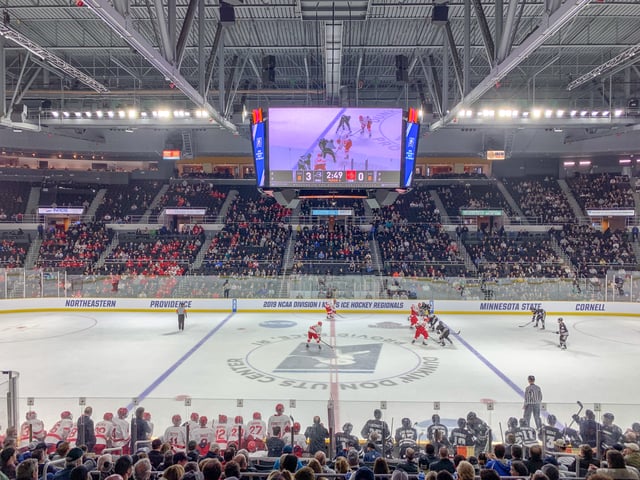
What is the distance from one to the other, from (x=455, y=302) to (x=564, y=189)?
19.3 m

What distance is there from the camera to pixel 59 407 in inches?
296

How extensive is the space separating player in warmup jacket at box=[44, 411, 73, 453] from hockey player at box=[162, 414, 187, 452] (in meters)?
1.55

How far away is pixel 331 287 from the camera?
2339cm

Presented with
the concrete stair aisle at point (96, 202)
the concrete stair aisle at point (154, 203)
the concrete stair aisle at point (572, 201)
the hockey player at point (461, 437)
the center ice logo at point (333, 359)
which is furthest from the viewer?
the concrete stair aisle at point (96, 202)

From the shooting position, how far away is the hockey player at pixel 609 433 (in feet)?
22.4

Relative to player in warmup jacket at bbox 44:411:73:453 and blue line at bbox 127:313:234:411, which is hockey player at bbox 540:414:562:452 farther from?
player in warmup jacket at bbox 44:411:73:453

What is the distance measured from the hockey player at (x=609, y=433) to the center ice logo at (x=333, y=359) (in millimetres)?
7196

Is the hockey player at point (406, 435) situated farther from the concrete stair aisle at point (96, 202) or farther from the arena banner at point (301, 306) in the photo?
the concrete stair aisle at point (96, 202)

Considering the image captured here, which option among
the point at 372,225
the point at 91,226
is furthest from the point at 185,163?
the point at 372,225

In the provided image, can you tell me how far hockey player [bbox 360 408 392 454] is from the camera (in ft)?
23.4

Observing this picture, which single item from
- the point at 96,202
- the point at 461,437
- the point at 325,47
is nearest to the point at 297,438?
the point at 461,437

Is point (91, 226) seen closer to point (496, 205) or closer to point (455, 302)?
point (455, 302)

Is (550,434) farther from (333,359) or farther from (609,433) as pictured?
(333,359)

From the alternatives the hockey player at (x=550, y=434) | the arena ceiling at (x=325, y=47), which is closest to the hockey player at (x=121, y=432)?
the hockey player at (x=550, y=434)
